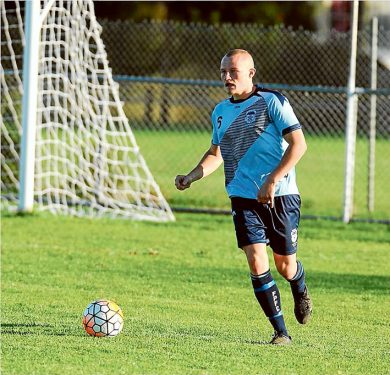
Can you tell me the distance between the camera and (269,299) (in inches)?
279

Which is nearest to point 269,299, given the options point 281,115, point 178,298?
point 281,115

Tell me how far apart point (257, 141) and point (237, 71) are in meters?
0.48

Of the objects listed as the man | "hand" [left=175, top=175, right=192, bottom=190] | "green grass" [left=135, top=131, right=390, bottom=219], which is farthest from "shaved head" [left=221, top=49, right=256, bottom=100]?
"green grass" [left=135, top=131, right=390, bottom=219]

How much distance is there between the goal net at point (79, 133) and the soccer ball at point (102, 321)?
21.7ft

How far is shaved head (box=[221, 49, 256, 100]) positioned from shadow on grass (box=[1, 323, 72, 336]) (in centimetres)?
196

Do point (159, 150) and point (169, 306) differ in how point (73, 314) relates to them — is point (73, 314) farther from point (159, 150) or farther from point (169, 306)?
point (159, 150)

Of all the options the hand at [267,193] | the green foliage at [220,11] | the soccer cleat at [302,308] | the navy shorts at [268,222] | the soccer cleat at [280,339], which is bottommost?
the green foliage at [220,11]

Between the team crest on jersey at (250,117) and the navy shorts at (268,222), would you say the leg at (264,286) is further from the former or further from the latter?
the team crest on jersey at (250,117)

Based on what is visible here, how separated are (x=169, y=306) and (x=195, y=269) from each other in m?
1.98

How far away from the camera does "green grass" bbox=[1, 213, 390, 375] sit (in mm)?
6426

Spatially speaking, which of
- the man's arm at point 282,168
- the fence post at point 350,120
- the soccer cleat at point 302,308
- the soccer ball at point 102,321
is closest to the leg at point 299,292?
the soccer cleat at point 302,308

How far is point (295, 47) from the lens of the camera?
72.8 ft

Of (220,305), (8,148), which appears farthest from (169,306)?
(8,148)

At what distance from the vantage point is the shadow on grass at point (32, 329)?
7109 mm
